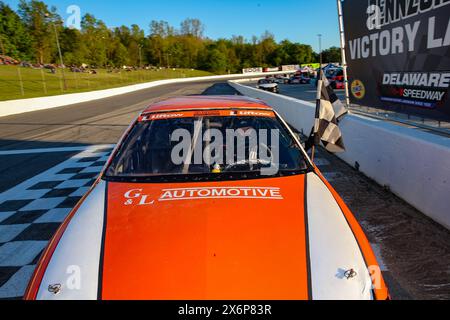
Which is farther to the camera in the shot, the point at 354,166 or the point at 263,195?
the point at 354,166

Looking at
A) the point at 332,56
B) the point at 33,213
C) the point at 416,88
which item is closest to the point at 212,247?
the point at 33,213

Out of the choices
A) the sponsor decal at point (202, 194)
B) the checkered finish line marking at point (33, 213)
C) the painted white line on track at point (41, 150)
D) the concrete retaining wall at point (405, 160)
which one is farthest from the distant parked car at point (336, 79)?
the sponsor decal at point (202, 194)

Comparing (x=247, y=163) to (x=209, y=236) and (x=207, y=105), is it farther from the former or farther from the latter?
(x=209, y=236)

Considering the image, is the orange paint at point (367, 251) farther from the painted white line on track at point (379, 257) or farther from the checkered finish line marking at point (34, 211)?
the checkered finish line marking at point (34, 211)

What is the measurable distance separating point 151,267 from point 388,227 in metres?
2.96

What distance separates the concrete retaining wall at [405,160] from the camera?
3.69m

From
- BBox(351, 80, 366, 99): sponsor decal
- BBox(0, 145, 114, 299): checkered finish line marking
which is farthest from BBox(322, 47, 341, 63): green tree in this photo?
BBox(0, 145, 114, 299): checkered finish line marking

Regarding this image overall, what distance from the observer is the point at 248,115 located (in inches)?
120
